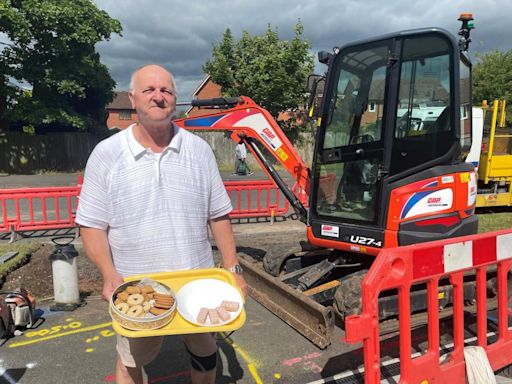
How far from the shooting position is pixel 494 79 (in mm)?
25953

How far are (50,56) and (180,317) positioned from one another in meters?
21.1

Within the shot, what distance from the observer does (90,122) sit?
2208cm

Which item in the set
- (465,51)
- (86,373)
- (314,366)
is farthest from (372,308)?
(465,51)

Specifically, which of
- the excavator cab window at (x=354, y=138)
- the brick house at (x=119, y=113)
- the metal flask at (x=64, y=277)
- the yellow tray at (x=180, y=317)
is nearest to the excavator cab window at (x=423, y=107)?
the excavator cab window at (x=354, y=138)

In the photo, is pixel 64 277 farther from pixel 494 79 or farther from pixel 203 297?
pixel 494 79

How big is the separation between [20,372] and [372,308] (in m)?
2.94

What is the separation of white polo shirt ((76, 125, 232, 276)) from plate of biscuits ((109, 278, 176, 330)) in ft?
0.67

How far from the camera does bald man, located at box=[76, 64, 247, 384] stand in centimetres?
220

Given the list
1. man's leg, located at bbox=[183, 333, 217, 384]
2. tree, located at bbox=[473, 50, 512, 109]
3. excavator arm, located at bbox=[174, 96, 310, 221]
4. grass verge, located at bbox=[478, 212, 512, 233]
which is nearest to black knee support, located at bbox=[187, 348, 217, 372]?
man's leg, located at bbox=[183, 333, 217, 384]

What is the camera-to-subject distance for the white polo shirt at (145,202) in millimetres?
2207

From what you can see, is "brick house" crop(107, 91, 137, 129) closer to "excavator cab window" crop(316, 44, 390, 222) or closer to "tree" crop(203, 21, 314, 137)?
"tree" crop(203, 21, 314, 137)

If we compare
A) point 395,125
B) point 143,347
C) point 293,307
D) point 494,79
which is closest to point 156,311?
point 143,347

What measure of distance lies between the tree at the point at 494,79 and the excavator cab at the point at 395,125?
985 inches

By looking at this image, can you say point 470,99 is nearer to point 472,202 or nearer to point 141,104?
point 472,202
